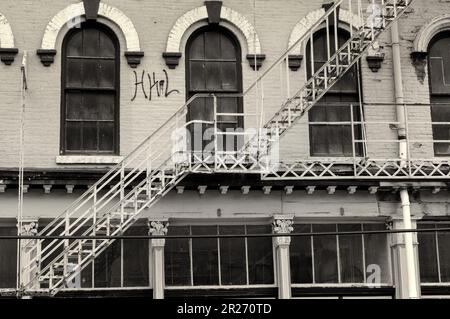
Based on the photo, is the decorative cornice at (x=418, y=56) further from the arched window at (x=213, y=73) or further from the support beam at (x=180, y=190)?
the support beam at (x=180, y=190)

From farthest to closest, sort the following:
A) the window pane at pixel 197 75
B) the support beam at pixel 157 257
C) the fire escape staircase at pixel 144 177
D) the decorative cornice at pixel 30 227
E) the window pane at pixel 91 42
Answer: the window pane at pixel 197 75, the window pane at pixel 91 42, the support beam at pixel 157 257, the decorative cornice at pixel 30 227, the fire escape staircase at pixel 144 177

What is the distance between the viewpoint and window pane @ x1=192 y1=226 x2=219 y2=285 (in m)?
17.0

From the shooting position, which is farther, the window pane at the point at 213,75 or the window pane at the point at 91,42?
the window pane at the point at 213,75

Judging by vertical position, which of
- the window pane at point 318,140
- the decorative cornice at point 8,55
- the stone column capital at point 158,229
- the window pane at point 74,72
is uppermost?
the decorative cornice at point 8,55

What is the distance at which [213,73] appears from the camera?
17.9 metres

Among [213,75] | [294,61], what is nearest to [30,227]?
[213,75]

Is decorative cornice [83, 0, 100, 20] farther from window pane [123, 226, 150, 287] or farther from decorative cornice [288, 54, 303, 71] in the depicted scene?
window pane [123, 226, 150, 287]

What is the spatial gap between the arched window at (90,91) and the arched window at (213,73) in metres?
1.33

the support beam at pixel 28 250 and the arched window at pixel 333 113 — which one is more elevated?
the arched window at pixel 333 113

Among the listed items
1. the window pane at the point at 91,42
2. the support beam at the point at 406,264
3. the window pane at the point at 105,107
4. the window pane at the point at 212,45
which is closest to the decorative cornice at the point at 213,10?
the window pane at the point at 212,45

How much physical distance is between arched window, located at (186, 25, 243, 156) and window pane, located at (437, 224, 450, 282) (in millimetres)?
4000

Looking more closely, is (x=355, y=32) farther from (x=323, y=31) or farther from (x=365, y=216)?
(x=365, y=216)

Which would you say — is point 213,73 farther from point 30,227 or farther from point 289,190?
point 30,227

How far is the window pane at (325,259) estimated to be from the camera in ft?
56.5
